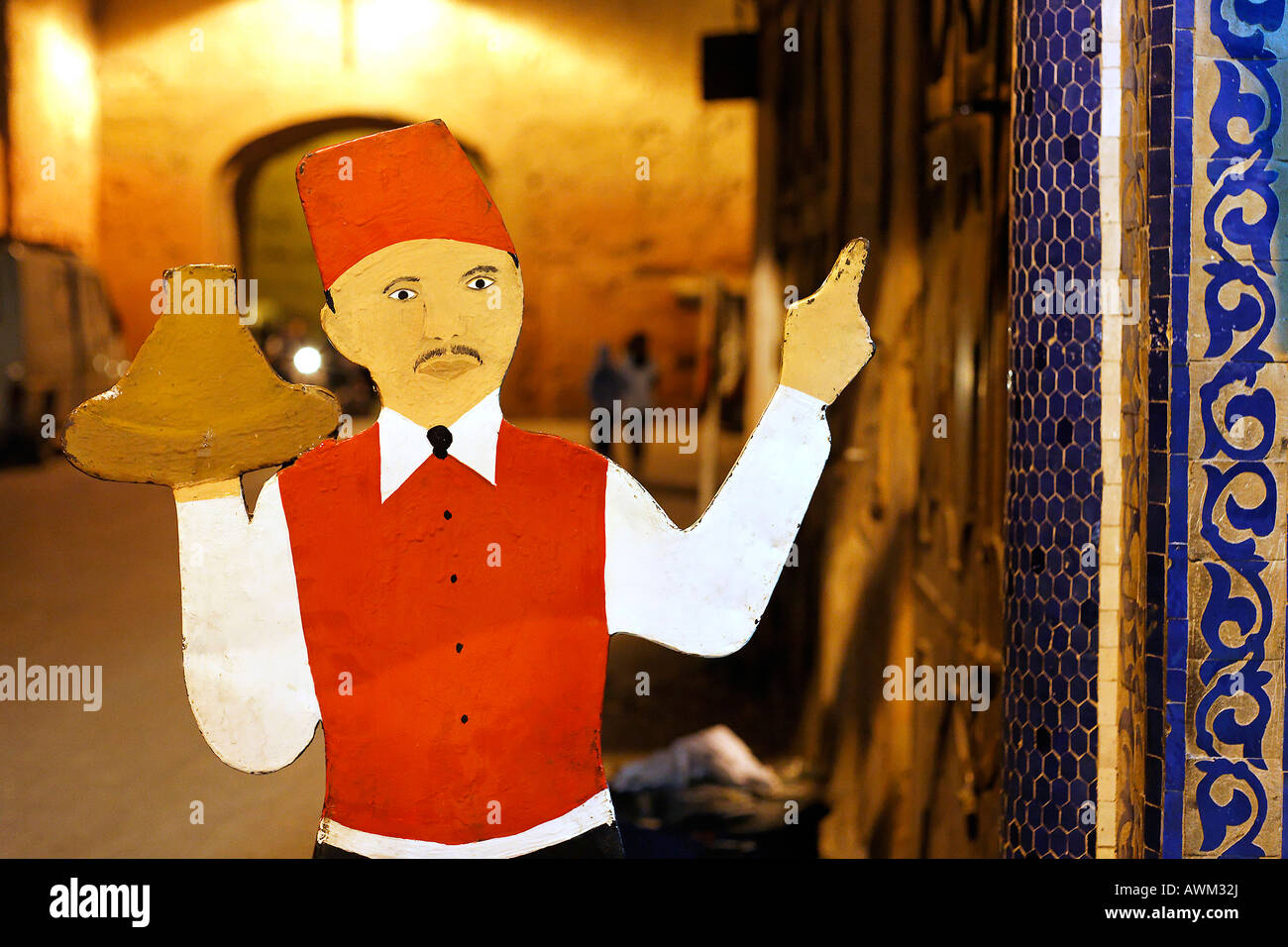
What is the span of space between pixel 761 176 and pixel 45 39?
1828mm

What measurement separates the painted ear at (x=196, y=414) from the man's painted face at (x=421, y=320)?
0.17 m

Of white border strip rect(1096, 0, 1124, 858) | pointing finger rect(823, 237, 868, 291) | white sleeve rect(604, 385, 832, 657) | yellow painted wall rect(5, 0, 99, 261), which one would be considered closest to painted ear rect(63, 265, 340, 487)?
yellow painted wall rect(5, 0, 99, 261)

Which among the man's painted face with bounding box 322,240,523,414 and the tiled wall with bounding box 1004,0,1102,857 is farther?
the tiled wall with bounding box 1004,0,1102,857

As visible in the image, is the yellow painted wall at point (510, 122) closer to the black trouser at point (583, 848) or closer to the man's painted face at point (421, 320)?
the man's painted face at point (421, 320)

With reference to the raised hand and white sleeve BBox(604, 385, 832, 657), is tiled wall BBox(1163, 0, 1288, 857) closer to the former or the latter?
the raised hand

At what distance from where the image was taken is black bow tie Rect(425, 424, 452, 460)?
8.77ft

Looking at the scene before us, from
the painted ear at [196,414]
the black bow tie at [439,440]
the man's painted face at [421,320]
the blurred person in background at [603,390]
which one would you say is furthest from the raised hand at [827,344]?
the painted ear at [196,414]

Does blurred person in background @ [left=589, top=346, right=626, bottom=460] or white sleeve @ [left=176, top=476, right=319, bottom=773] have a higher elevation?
blurred person in background @ [left=589, top=346, right=626, bottom=460]

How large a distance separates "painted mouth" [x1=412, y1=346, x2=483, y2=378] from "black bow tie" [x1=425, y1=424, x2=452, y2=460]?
0.43 feet

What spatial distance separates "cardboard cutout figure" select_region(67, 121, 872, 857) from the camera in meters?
2.66

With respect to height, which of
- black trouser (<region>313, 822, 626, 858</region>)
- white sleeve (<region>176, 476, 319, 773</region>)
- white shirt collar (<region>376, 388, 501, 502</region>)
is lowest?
black trouser (<region>313, 822, 626, 858</region>)

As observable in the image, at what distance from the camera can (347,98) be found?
9.09 feet

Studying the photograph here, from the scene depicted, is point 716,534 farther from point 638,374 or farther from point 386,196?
point 386,196

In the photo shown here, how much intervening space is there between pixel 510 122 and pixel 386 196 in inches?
15.2
